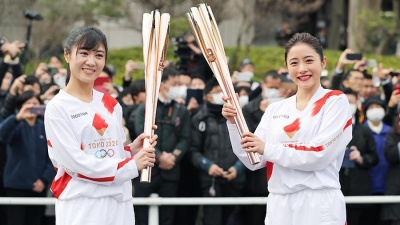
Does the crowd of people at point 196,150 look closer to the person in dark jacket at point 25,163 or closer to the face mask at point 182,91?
the person in dark jacket at point 25,163

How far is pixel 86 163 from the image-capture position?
4.38 meters

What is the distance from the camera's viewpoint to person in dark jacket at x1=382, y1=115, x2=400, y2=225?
7.15 m

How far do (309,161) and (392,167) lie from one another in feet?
9.90

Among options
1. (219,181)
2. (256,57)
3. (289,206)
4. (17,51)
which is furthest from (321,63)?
(256,57)

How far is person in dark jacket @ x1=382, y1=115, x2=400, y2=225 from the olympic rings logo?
3.28 m

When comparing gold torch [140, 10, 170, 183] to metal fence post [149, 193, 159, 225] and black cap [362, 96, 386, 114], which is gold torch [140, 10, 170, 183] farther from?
black cap [362, 96, 386, 114]

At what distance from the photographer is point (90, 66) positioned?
14.6 feet

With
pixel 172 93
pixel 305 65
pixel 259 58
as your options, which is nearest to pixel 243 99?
pixel 172 93

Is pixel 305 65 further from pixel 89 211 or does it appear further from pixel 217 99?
pixel 217 99

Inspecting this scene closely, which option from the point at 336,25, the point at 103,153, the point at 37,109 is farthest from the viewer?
the point at 336,25

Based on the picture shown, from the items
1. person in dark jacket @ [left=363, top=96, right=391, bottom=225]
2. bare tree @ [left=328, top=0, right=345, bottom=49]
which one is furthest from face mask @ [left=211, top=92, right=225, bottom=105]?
bare tree @ [left=328, top=0, right=345, bottom=49]

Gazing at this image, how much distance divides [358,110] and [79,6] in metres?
9.60

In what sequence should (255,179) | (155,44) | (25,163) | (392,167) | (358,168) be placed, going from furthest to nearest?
(255,179) < (358,168) < (392,167) < (25,163) < (155,44)

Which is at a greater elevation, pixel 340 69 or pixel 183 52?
pixel 183 52
